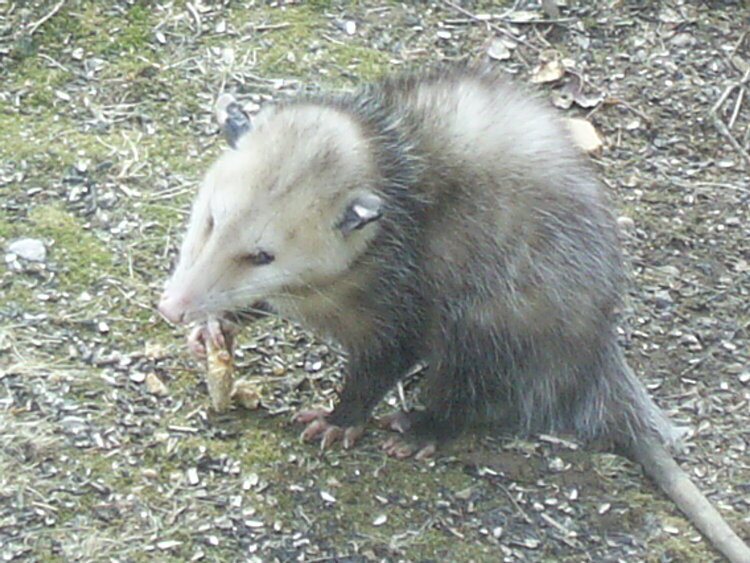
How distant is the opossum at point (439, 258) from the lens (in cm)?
410

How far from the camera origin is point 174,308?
3941mm

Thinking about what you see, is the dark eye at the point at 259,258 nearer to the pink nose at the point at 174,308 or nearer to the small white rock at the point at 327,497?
the pink nose at the point at 174,308

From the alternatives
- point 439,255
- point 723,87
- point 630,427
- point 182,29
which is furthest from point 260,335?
point 723,87

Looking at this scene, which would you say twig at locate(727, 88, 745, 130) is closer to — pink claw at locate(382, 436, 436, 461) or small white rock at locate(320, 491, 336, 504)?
pink claw at locate(382, 436, 436, 461)

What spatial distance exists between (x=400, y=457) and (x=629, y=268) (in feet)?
3.82

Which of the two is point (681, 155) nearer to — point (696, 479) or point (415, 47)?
point (415, 47)

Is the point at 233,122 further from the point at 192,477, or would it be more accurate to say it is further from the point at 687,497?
the point at 687,497

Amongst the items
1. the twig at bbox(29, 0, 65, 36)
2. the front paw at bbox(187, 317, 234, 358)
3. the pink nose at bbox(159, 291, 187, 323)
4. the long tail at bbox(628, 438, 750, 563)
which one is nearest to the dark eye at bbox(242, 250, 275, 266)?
the pink nose at bbox(159, 291, 187, 323)

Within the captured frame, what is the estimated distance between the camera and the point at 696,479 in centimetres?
446

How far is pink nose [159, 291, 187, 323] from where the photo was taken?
3.94 m

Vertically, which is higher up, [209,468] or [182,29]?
[182,29]

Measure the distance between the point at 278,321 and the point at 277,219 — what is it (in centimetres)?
84

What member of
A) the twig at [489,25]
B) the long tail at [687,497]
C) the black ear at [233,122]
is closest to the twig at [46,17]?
the twig at [489,25]

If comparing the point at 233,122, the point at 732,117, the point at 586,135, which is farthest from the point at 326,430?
the point at 732,117
